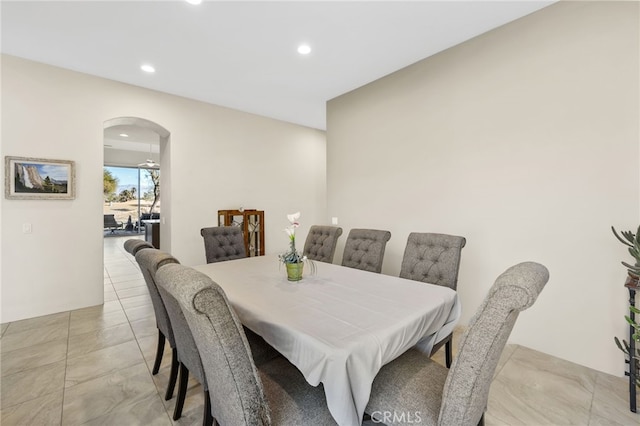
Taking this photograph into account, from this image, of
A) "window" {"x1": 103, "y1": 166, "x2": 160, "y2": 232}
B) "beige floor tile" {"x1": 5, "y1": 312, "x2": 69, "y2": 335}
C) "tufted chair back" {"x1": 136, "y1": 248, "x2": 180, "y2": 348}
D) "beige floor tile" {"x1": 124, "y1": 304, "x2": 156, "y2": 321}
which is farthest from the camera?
"window" {"x1": 103, "y1": 166, "x2": 160, "y2": 232}

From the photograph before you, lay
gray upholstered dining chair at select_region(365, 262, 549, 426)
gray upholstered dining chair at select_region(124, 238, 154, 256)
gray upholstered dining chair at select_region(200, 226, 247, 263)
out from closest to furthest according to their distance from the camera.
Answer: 1. gray upholstered dining chair at select_region(365, 262, 549, 426)
2. gray upholstered dining chair at select_region(124, 238, 154, 256)
3. gray upholstered dining chair at select_region(200, 226, 247, 263)

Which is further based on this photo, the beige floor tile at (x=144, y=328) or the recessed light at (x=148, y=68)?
the recessed light at (x=148, y=68)

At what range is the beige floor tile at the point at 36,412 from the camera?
1.72 m

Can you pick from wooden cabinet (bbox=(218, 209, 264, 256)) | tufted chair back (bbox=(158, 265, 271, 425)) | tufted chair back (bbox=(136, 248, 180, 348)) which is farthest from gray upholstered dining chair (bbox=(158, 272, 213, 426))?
wooden cabinet (bbox=(218, 209, 264, 256))

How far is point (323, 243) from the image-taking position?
3.16 meters

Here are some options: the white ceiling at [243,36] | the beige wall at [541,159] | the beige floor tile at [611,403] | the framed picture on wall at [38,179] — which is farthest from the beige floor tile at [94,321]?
the beige floor tile at [611,403]

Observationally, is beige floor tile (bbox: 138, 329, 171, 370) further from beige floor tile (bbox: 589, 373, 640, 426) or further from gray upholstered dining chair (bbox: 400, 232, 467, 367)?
beige floor tile (bbox: 589, 373, 640, 426)

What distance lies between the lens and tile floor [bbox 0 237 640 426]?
176cm

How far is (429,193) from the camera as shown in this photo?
3.25 meters

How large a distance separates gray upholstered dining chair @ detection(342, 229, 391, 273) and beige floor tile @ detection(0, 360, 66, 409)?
2476 mm

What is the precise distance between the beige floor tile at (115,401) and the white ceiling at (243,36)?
117 inches

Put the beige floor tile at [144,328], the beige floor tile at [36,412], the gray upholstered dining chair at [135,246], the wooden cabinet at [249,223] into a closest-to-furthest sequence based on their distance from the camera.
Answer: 1. the beige floor tile at [36,412]
2. the gray upholstered dining chair at [135,246]
3. the beige floor tile at [144,328]
4. the wooden cabinet at [249,223]

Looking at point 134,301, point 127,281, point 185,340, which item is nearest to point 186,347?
point 185,340

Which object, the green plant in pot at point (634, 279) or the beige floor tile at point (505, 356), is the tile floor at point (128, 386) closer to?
the beige floor tile at point (505, 356)
